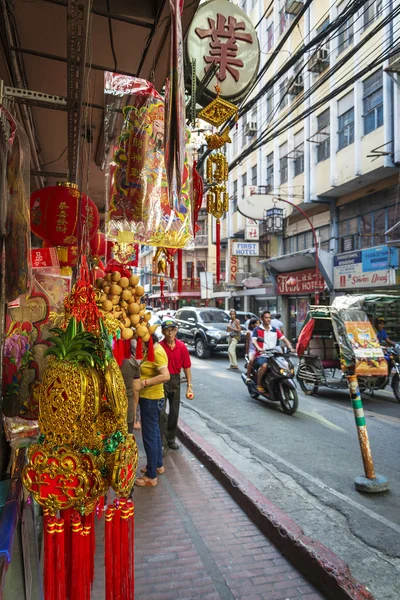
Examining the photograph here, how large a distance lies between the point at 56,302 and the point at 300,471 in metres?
3.80

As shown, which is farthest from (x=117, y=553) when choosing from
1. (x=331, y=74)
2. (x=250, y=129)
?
(x=250, y=129)

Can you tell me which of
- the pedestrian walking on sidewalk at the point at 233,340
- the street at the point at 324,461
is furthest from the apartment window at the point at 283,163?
the street at the point at 324,461

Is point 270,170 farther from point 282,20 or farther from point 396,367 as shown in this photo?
point 396,367

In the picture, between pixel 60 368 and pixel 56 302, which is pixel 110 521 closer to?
pixel 60 368

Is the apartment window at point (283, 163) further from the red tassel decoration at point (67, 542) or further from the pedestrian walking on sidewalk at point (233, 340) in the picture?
the red tassel decoration at point (67, 542)

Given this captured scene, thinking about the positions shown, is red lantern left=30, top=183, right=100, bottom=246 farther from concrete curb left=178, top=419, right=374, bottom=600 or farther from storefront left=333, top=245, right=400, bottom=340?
storefront left=333, top=245, right=400, bottom=340

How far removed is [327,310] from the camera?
31.4ft

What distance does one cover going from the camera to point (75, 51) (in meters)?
2.84

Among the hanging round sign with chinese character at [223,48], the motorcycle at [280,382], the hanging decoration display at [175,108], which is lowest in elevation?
the motorcycle at [280,382]

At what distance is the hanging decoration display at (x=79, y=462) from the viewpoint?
1.83m

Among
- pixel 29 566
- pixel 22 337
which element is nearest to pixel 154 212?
pixel 22 337

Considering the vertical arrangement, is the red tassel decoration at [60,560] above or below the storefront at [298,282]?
below

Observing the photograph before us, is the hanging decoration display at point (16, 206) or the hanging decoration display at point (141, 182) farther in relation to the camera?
the hanging decoration display at point (141, 182)

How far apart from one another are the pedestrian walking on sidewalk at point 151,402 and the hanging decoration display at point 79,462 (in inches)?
106
